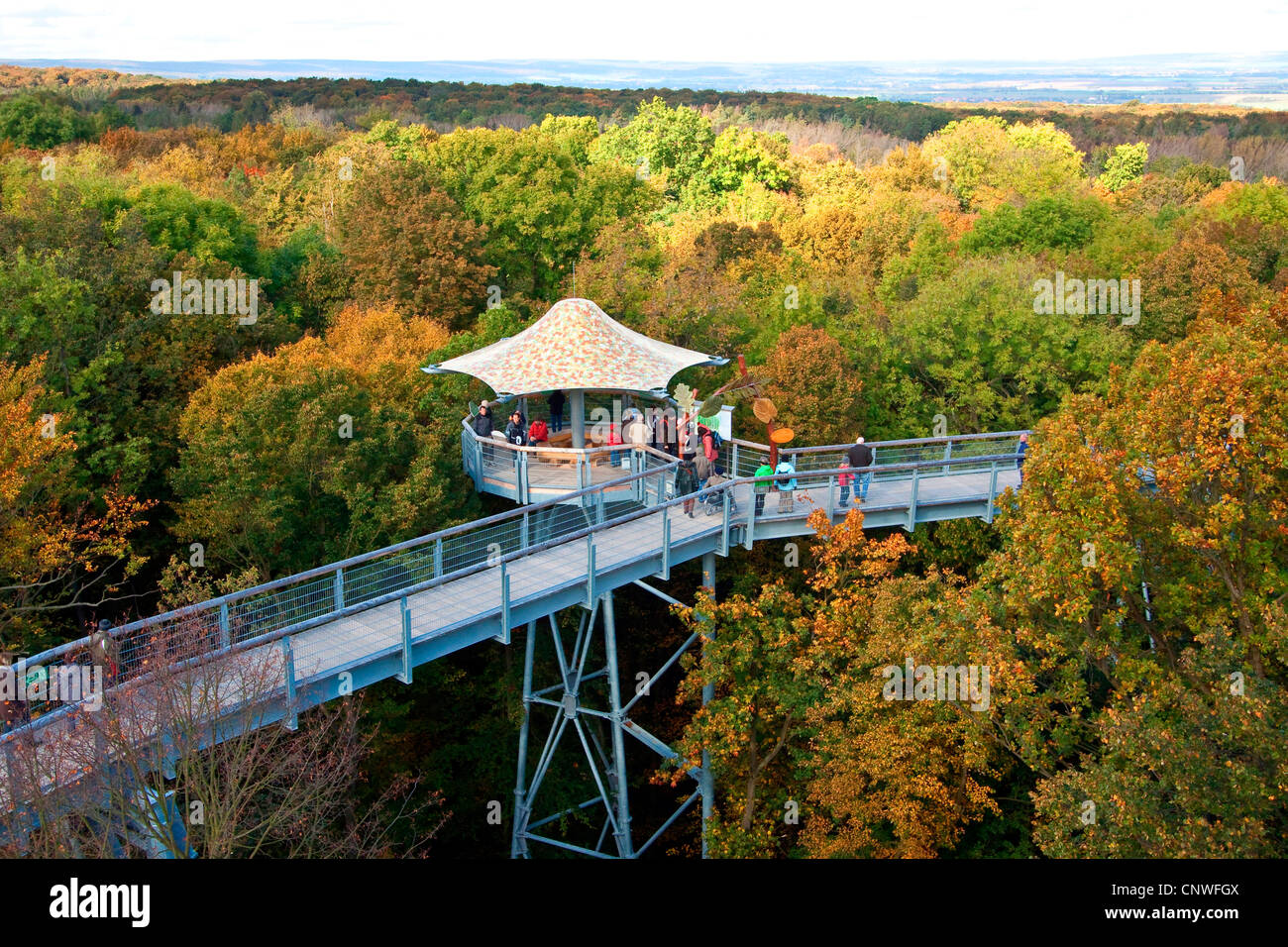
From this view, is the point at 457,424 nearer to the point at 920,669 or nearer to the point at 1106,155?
the point at 920,669

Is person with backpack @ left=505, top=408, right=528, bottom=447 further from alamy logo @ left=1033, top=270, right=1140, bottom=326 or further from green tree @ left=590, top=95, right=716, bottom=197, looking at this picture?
green tree @ left=590, top=95, right=716, bottom=197

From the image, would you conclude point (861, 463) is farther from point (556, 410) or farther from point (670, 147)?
point (670, 147)

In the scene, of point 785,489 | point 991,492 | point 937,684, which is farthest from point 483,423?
point 937,684

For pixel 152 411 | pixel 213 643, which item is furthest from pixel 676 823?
pixel 152 411

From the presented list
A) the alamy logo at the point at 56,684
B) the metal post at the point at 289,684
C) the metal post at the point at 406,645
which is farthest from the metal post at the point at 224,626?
the metal post at the point at 406,645

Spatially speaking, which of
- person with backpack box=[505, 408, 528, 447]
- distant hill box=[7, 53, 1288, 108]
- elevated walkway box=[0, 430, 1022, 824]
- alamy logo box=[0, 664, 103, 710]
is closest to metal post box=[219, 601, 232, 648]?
elevated walkway box=[0, 430, 1022, 824]
